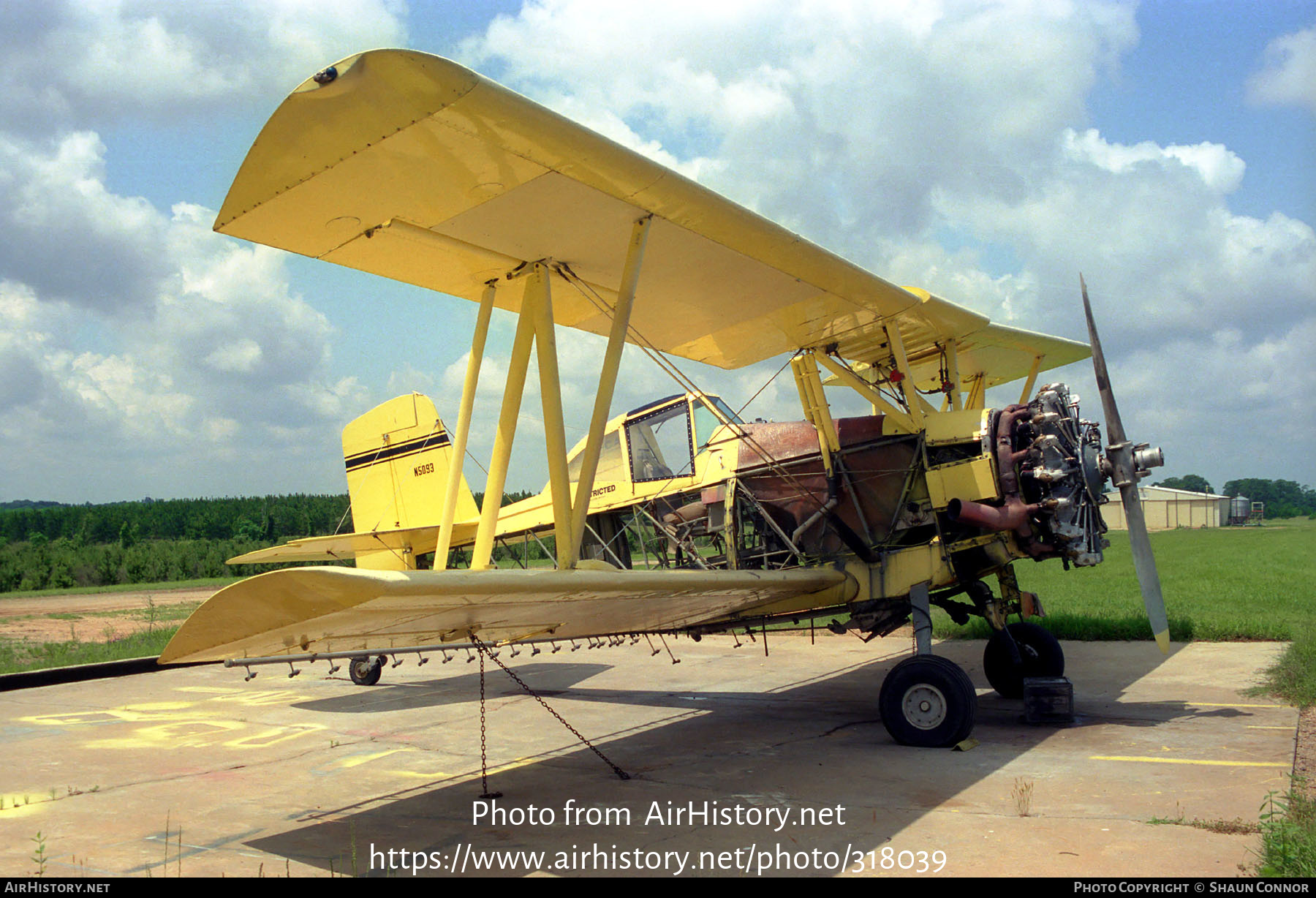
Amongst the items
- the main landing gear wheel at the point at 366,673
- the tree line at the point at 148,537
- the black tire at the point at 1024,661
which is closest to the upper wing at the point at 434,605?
the black tire at the point at 1024,661

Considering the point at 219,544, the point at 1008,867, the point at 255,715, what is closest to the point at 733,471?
the point at 1008,867

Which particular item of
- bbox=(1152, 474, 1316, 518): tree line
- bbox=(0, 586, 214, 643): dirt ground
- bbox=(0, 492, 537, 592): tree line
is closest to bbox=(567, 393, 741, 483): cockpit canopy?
bbox=(0, 586, 214, 643): dirt ground

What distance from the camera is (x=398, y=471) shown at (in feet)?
37.3

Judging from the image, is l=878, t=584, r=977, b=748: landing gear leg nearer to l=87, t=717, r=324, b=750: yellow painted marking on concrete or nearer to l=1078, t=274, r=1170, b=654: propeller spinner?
l=1078, t=274, r=1170, b=654: propeller spinner

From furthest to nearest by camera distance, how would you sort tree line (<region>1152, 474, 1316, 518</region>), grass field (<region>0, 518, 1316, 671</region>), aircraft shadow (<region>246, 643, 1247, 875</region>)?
tree line (<region>1152, 474, 1316, 518</region>) → grass field (<region>0, 518, 1316, 671</region>) → aircraft shadow (<region>246, 643, 1247, 875</region>)

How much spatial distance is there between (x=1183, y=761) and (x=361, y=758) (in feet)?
19.4

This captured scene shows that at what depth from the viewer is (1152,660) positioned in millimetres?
10430

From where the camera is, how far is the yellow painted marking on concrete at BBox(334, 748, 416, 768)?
673 cm

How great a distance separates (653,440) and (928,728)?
12.7ft

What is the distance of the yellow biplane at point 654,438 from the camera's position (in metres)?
4.31

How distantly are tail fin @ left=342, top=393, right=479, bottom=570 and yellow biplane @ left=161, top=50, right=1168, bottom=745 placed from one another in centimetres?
40

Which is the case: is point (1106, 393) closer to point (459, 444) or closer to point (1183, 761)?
point (1183, 761)

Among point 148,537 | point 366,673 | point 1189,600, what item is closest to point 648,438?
point 366,673
